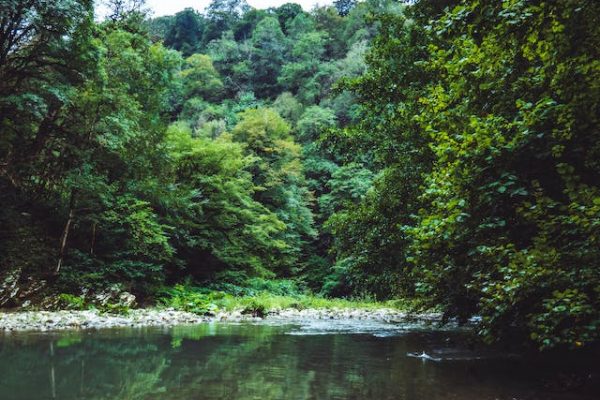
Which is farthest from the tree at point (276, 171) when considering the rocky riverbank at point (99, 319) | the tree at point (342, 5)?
the tree at point (342, 5)

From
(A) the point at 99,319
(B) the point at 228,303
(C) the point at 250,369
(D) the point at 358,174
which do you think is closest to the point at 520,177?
(C) the point at 250,369

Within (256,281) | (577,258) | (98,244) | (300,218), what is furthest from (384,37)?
(300,218)

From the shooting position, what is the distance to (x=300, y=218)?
30.5 m

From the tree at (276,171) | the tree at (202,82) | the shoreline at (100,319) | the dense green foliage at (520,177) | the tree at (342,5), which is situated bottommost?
the shoreline at (100,319)

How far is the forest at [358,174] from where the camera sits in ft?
12.5

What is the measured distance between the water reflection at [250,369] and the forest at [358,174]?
2.67 feet

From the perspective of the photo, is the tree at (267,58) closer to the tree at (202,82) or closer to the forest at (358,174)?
the tree at (202,82)

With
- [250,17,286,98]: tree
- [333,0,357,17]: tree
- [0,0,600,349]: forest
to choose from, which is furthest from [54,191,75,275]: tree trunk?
[333,0,357,17]: tree

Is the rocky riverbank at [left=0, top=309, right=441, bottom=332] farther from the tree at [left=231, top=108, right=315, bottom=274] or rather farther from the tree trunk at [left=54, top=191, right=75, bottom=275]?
the tree at [left=231, top=108, right=315, bottom=274]

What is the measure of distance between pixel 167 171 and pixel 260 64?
38.6 meters

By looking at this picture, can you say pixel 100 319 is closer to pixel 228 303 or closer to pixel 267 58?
pixel 228 303

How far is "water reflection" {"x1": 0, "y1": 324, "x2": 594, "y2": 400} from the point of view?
15.4 ft

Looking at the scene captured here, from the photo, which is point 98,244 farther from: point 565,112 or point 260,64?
point 260,64

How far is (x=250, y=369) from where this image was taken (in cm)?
585
